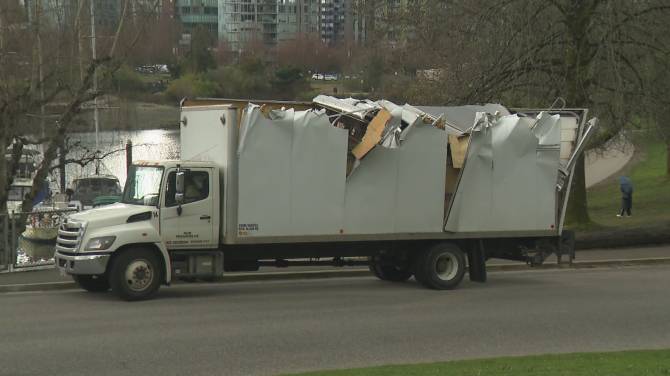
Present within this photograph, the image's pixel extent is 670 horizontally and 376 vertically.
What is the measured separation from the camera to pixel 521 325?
1392 centimetres

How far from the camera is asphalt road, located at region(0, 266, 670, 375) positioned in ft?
36.5

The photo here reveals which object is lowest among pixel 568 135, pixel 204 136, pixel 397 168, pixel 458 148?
pixel 397 168

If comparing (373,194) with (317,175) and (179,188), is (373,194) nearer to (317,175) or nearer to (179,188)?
(317,175)

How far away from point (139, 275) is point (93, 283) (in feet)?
5.30

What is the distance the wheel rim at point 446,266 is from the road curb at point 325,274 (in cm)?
290

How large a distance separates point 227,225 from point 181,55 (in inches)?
410

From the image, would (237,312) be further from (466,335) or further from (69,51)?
(69,51)

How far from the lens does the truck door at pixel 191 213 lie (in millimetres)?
15898

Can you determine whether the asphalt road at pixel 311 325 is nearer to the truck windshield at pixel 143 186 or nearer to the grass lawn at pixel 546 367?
the grass lawn at pixel 546 367

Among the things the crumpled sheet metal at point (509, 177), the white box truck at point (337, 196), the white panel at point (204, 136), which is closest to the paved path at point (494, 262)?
the white box truck at point (337, 196)

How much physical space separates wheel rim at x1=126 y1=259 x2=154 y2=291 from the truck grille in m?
0.94

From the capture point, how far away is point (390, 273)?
1909 cm

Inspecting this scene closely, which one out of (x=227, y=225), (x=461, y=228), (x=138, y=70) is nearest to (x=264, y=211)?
(x=227, y=225)

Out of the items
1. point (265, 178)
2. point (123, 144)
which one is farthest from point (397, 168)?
point (123, 144)
